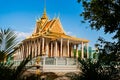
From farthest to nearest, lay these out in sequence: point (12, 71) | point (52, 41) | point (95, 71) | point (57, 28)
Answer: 1. point (57, 28)
2. point (52, 41)
3. point (95, 71)
4. point (12, 71)

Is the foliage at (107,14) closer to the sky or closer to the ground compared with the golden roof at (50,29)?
closer to the ground

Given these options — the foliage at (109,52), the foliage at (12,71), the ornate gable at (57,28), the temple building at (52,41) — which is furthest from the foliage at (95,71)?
the ornate gable at (57,28)

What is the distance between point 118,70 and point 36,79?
4.35 metres

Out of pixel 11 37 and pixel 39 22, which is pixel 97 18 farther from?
pixel 39 22

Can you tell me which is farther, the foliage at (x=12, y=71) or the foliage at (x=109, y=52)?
the foliage at (x=109, y=52)

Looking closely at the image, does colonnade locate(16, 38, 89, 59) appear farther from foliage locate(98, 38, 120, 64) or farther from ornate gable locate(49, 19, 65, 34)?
foliage locate(98, 38, 120, 64)

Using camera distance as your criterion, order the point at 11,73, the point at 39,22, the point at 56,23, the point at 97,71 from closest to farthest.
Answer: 1. the point at 11,73
2. the point at 97,71
3. the point at 56,23
4. the point at 39,22

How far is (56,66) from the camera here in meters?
17.8

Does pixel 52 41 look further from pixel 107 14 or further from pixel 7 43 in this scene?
pixel 7 43

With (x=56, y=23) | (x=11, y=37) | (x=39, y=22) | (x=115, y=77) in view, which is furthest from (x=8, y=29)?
(x=39, y=22)

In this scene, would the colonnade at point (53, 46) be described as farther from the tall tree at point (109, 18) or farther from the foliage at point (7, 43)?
the foliage at point (7, 43)

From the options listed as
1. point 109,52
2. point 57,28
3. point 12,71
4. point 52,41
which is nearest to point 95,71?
point 109,52

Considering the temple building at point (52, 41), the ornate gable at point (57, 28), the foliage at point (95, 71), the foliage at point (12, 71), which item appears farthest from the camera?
the ornate gable at point (57, 28)

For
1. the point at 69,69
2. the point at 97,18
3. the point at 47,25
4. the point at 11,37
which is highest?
the point at 47,25
